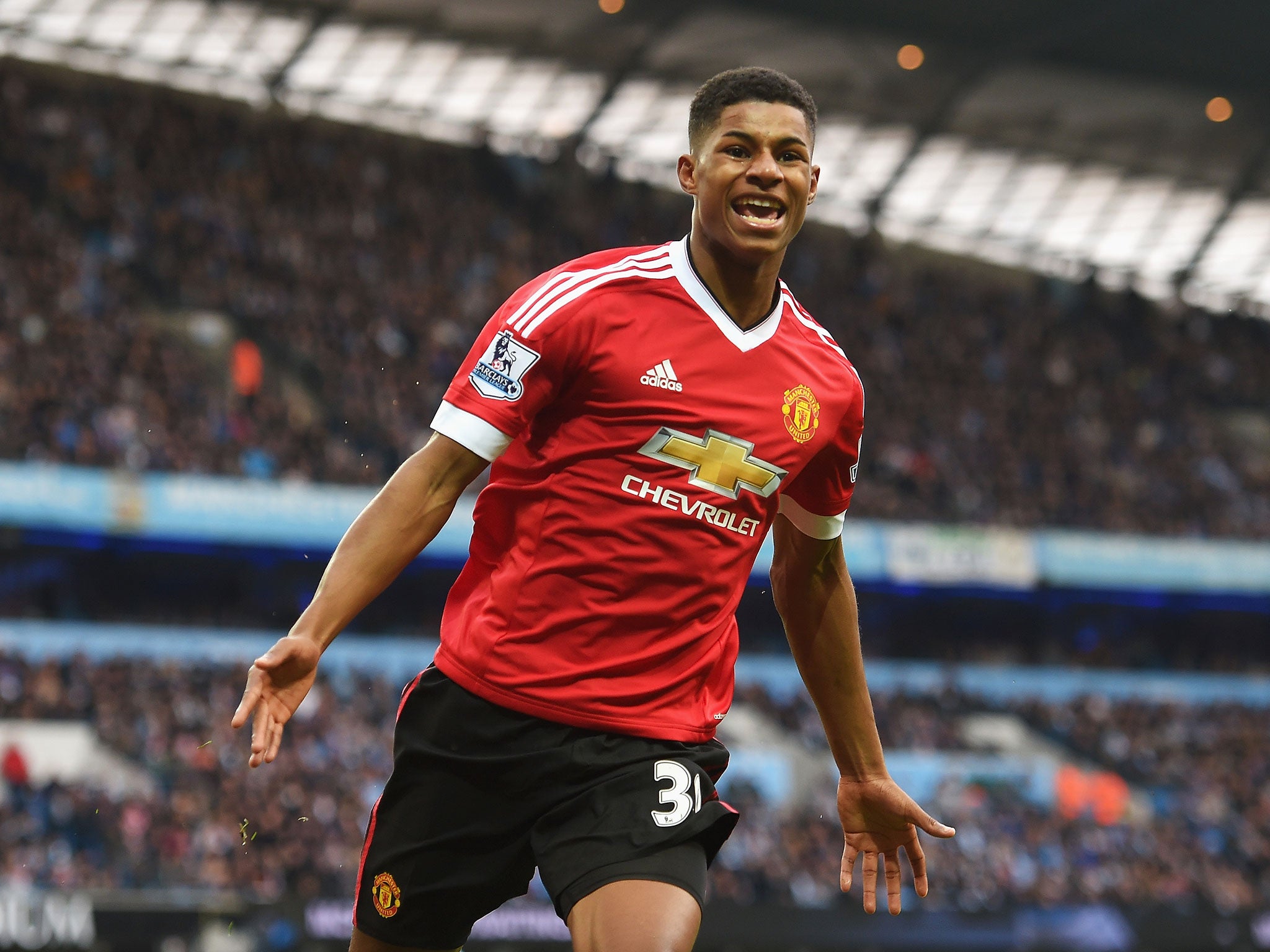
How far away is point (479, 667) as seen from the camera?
3.41 m

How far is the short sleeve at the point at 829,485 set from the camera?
12.2 feet

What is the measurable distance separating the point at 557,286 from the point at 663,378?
0.31m

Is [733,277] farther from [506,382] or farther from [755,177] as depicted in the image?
[506,382]

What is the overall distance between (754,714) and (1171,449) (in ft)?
44.7

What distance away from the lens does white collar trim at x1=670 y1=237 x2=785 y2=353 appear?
3537 millimetres

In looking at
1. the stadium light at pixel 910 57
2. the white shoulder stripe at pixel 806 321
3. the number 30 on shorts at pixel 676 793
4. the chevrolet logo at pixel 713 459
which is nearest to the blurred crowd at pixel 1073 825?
the stadium light at pixel 910 57

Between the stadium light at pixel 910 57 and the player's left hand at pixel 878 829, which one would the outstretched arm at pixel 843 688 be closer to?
the player's left hand at pixel 878 829

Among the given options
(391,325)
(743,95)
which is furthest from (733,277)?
(391,325)

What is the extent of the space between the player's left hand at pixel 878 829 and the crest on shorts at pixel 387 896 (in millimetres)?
1124

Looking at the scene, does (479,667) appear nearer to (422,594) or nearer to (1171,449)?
(422,594)

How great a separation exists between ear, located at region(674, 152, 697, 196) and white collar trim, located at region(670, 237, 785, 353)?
128 mm

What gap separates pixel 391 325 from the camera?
1000 inches

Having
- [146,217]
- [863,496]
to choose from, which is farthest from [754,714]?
[146,217]

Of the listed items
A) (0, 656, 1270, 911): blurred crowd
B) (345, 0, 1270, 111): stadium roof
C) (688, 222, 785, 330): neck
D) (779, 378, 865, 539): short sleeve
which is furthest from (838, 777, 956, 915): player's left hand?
(345, 0, 1270, 111): stadium roof
